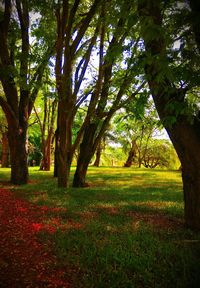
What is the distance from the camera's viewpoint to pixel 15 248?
22.8 feet

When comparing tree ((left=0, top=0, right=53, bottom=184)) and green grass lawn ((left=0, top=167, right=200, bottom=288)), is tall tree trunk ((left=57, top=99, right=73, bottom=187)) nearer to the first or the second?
tree ((left=0, top=0, right=53, bottom=184))

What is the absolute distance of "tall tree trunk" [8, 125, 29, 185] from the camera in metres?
18.1

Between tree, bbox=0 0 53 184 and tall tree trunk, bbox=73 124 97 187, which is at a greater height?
tree, bbox=0 0 53 184

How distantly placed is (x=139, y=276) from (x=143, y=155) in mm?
50011

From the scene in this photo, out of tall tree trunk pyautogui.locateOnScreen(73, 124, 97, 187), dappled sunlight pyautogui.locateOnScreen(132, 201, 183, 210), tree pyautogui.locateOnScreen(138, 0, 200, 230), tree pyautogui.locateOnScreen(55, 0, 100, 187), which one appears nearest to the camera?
tree pyautogui.locateOnScreen(138, 0, 200, 230)

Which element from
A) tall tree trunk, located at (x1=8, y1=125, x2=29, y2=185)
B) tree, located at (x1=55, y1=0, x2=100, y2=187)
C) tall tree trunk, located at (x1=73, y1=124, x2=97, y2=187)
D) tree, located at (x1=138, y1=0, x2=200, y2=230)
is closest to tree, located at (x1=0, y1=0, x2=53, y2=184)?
tall tree trunk, located at (x1=8, y1=125, x2=29, y2=185)

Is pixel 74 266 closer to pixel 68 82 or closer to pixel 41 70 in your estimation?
pixel 68 82

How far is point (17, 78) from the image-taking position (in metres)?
17.0

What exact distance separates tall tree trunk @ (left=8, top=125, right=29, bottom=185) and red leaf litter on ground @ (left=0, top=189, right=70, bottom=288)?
26.8 feet

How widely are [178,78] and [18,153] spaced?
45.7 feet

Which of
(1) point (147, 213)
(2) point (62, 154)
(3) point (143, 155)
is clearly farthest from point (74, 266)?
(3) point (143, 155)

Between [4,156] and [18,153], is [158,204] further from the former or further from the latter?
[4,156]

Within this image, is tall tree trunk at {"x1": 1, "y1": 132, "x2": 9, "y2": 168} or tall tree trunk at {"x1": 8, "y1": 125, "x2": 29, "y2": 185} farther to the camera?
tall tree trunk at {"x1": 1, "y1": 132, "x2": 9, "y2": 168}

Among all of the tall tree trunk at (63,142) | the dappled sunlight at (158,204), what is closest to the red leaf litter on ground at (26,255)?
the dappled sunlight at (158,204)
